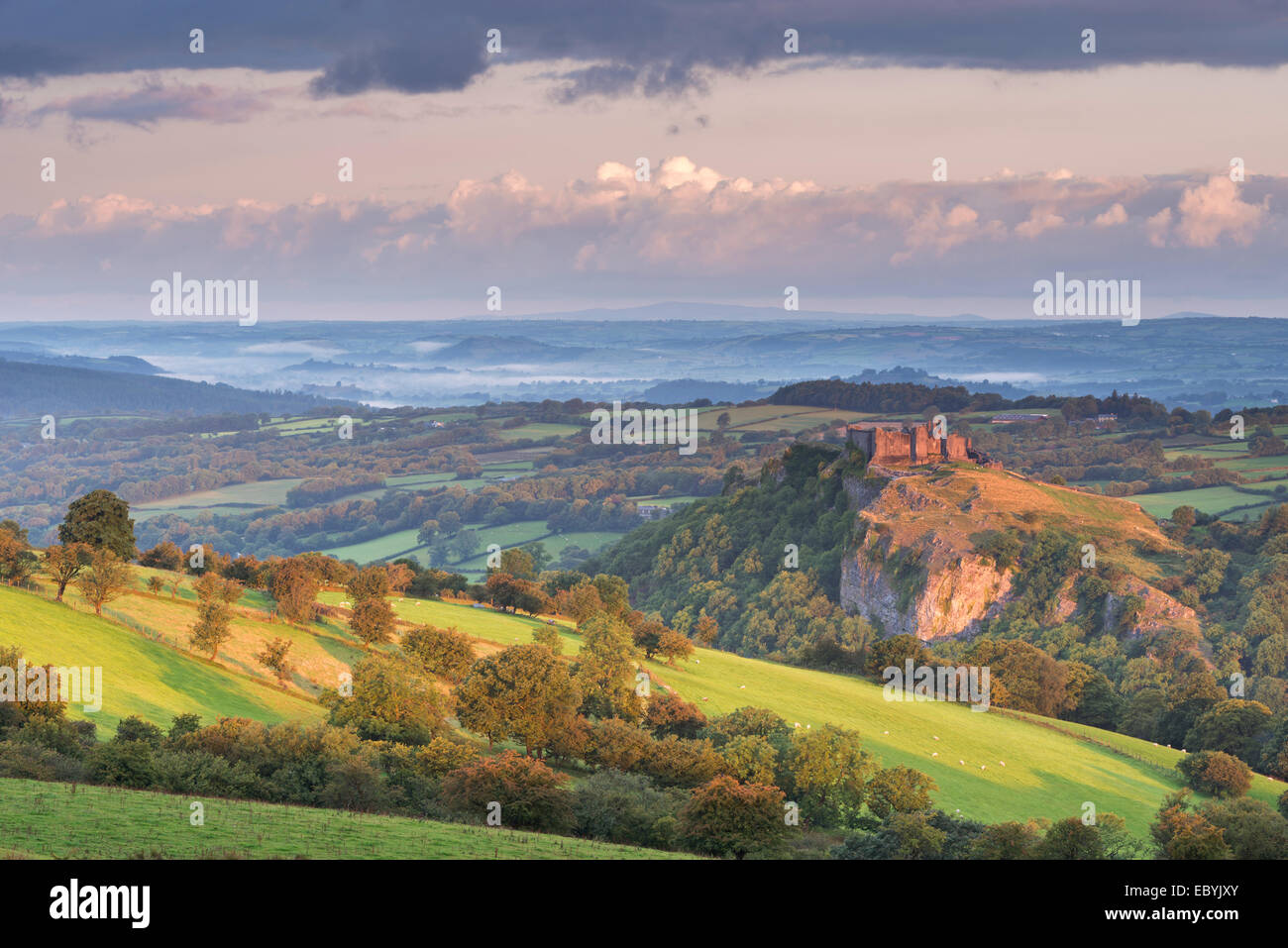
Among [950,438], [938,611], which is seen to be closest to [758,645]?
[938,611]

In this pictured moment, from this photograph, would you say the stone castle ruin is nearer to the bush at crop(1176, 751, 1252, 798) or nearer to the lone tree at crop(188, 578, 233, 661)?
the bush at crop(1176, 751, 1252, 798)

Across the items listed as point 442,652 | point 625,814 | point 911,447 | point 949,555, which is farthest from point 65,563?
point 911,447

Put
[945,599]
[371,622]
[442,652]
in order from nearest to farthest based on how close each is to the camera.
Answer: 1. [442,652]
2. [371,622]
3. [945,599]

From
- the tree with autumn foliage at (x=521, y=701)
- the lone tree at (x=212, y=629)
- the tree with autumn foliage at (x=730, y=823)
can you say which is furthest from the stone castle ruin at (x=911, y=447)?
the tree with autumn foliage at (x=730, y=823)

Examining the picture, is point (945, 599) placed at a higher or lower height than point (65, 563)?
lower

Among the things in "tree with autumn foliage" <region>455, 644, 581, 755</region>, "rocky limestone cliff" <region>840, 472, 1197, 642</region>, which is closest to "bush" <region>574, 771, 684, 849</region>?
"tree with autumn foliage" <region>455, 644, 581, 755</region>

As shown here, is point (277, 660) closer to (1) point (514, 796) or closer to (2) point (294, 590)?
(2) point (294, 590)

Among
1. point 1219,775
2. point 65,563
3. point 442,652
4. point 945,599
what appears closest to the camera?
point 442,652
